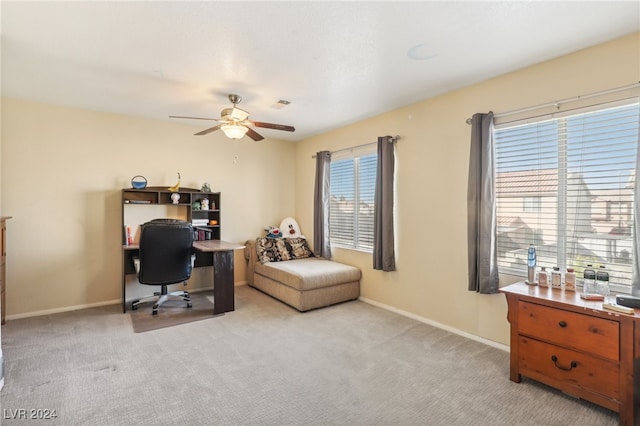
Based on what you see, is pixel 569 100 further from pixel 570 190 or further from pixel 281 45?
pixel 281 45

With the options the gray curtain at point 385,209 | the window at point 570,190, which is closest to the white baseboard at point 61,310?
the gray curtain at point 385,209

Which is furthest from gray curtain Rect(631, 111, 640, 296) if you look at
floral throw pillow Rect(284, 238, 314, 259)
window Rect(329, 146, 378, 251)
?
floral throw pillow Rect(284, 238, 314, 259)

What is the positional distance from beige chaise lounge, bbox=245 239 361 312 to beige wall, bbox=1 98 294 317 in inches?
44.0

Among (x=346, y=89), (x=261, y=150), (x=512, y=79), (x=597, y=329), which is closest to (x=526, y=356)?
(x=597, y=329)

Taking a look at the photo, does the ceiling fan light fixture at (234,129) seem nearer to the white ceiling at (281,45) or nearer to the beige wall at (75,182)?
the white ceiling at (281,45)

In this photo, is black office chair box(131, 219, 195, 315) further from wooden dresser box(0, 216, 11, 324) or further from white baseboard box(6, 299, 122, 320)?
wooden dresser box(0, 216, 11, 324)

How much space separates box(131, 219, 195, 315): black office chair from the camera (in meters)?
3.62

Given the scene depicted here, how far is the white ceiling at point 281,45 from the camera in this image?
6.56 ft

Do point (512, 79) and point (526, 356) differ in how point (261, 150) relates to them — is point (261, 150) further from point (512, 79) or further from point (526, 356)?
point (526, 356)

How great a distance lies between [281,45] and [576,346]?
9.58ft

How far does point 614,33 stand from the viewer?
2248mm

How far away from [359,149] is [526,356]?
10.1ft

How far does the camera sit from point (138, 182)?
421 centimetres

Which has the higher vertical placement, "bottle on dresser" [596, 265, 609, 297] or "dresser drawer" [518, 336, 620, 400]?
"bottle on dresser" [596, 265, 609, 297]
